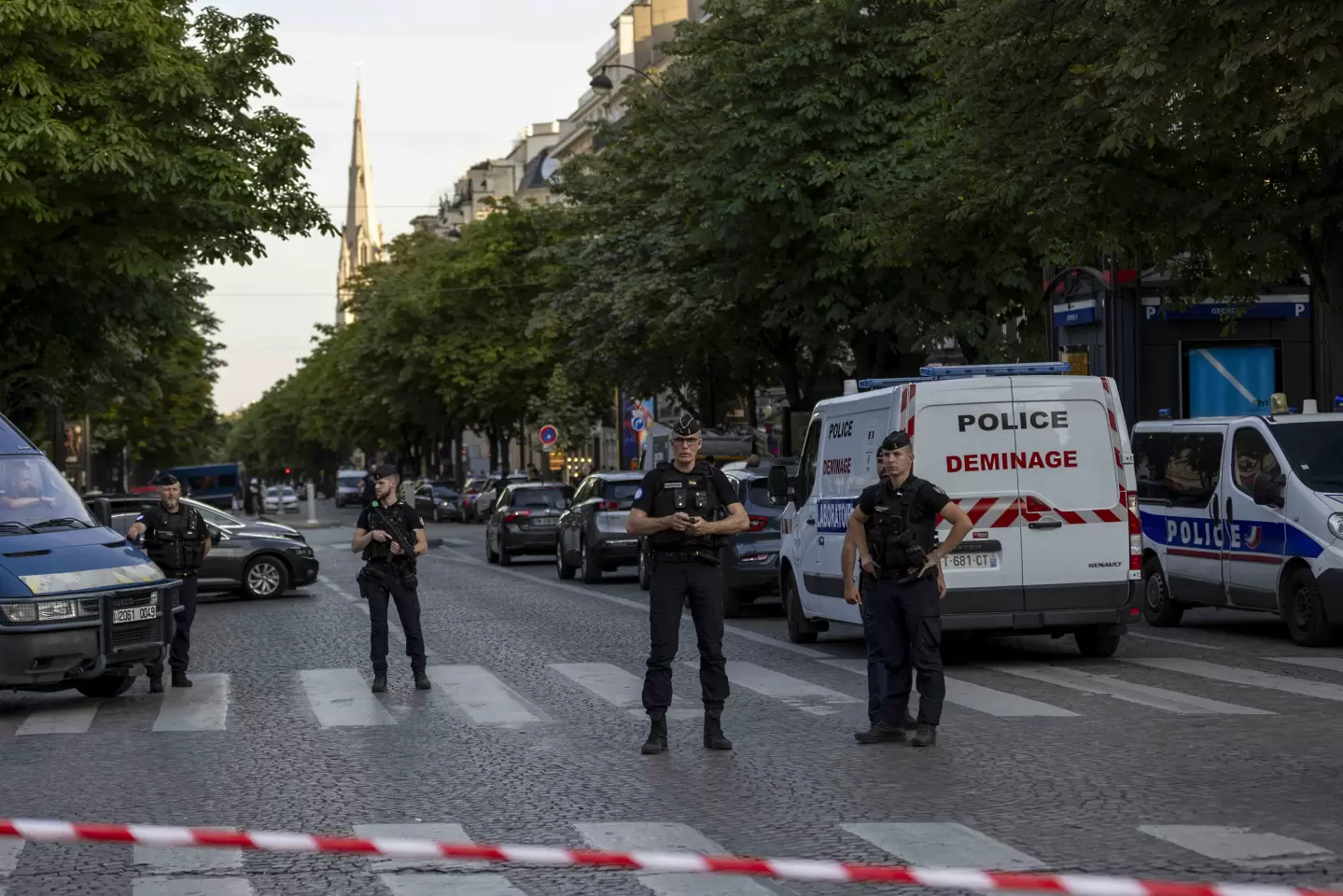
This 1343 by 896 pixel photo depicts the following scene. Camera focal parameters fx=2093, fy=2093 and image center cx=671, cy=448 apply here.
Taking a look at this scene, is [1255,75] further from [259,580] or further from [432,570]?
[432,570]

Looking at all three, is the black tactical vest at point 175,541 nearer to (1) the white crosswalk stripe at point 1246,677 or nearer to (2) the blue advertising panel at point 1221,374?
(1) the white crosswalk stripe at point 1246,677

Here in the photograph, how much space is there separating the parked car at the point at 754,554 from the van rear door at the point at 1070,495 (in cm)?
648

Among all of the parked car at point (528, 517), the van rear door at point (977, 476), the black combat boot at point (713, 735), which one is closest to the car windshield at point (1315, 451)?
the van rear door at point (977, 476)

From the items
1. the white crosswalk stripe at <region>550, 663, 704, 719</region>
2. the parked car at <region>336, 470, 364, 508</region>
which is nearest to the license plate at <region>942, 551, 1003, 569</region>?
the white crosswalk stripe at <region>550, 663, 704, 719</region>

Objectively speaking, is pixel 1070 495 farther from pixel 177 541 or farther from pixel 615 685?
pixel 177 541

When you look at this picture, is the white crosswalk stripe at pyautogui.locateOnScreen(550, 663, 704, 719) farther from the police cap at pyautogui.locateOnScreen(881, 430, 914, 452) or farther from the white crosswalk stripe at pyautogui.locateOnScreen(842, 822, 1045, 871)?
the white crosswalk stripe at pyautogui.locateOnScreen(842, 822, 1045, 871)

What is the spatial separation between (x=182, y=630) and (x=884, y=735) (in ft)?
22.7

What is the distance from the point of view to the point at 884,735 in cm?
1166

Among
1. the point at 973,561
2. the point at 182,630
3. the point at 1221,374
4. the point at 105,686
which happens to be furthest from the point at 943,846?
the point at 1221,374

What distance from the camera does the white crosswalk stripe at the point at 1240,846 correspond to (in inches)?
306

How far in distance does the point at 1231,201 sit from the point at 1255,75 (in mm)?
2912

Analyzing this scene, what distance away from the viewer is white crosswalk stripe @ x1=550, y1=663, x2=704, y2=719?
1353 cm

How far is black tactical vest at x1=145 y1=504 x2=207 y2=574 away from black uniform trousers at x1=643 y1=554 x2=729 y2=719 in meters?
6.29

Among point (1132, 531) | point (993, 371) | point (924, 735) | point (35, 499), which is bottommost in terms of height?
point (924, 735)
